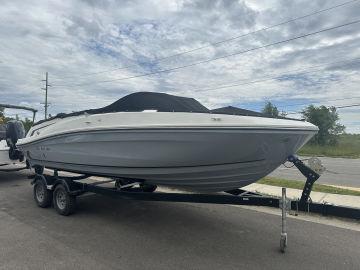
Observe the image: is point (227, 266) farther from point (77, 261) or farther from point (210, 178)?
point (77, 261)

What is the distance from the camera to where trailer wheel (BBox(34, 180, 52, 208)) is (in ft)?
21.2

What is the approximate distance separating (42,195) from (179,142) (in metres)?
3.55

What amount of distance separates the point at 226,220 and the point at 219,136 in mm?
2073

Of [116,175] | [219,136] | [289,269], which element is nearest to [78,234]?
[116,175]

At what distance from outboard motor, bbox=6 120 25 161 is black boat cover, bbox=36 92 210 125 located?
4.54 metres

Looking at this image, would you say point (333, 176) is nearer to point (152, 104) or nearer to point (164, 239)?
point (164, 239)

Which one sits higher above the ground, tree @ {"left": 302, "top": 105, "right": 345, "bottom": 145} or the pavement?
tree @ {"left": 302, "top": 105, "right": 345, "bottom": 145}

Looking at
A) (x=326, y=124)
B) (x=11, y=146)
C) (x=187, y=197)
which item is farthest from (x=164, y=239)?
(x=326, y=124)

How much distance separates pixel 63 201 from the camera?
610 cm

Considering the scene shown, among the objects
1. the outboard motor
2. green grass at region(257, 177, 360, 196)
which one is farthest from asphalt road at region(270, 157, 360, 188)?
the outboard motor

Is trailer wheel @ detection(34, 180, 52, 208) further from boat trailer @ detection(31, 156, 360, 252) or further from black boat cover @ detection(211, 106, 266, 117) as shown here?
black boat cover @ detection(211, 106, 266, 117)

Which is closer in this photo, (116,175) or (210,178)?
(210,178)

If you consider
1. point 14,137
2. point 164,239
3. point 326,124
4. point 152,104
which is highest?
point 326,124

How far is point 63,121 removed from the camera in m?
6.17
